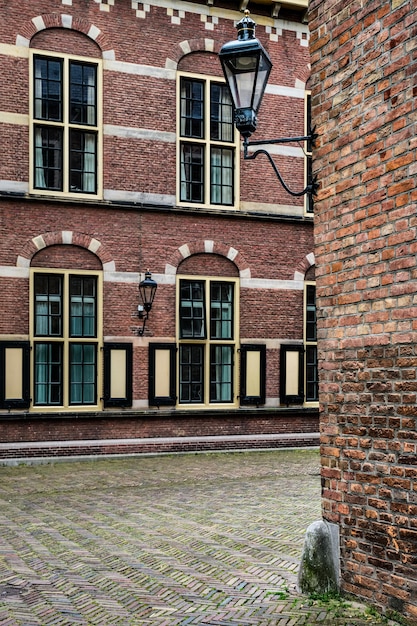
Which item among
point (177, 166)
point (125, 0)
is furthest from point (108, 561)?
point (125, 0)

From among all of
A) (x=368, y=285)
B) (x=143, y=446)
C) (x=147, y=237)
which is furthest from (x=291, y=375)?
(x=368, y=285)

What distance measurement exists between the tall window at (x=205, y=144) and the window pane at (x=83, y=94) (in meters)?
1.82

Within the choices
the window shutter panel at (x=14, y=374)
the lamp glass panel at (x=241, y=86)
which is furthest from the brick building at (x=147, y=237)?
the lamp glass panel at (x=241, y=86)

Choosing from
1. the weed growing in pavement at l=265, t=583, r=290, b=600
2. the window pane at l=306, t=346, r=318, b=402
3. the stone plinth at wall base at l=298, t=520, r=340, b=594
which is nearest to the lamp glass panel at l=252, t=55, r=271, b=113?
the stone plinth at wall base at l=298, t=520, r=340, b=594

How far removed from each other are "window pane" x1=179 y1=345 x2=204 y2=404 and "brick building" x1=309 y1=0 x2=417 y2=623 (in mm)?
10224

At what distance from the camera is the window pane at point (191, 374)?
1565 centimetres

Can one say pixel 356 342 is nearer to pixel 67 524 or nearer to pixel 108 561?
pixel 108 561

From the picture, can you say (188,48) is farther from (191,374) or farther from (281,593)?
(281,593)

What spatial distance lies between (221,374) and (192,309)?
150 cm

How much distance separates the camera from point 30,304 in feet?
47.1

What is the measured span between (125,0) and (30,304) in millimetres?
6405

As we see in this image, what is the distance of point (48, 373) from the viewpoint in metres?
14.6

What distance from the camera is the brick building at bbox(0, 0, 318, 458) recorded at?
47.3 feet

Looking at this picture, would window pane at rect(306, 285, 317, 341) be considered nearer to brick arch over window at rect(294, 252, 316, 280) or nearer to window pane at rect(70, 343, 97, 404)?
brick arch over window at rect(294, 252, 316, 280)
